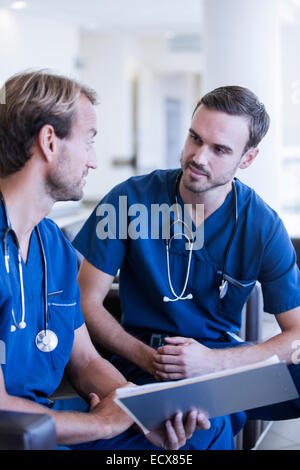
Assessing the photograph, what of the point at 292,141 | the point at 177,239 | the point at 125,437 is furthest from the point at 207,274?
the point at 292,141

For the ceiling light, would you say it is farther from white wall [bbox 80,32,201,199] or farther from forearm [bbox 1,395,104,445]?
forearm [bbox 1,395,104,445]

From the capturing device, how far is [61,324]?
4.38 ft

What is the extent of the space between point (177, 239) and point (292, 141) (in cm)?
403

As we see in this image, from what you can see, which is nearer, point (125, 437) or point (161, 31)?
point (125, 437)

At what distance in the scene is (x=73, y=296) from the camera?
1387 millimetres

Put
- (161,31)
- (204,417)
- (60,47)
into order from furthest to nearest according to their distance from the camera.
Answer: (161,31)
(60,47)
(204,417)

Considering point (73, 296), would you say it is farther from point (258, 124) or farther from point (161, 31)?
point (161, 31)

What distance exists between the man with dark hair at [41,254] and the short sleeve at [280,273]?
50 cm

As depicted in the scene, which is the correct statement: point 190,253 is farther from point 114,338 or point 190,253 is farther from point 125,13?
point 125,13

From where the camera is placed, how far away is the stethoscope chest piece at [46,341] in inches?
50.3

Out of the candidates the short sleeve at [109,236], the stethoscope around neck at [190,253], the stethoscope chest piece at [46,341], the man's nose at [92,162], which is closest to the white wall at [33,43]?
the short sleeve at [109,236]

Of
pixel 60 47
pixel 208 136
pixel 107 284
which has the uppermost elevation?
pixel 60 47

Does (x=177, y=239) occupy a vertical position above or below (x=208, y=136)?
below

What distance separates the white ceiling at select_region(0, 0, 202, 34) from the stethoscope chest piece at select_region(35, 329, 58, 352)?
5.87 meters
